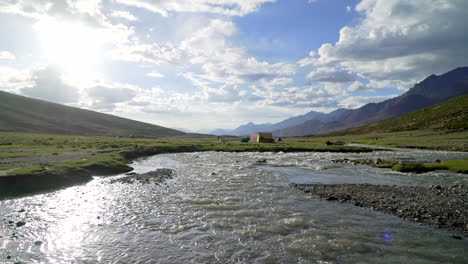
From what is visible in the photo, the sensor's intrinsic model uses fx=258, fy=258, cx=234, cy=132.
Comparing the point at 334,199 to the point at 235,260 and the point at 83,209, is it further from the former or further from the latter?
the point at 83,209

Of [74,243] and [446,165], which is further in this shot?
[446,165]

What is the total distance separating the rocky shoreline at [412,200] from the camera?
18.0 meters

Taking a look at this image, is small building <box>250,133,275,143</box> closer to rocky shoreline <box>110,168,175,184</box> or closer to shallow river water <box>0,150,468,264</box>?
rocky shoreline <box>110,168,175,184</box>

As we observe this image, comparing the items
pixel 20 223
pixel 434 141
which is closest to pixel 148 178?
pixel 20 223

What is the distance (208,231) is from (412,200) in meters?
18.0

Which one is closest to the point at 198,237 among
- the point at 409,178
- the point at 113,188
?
the point at 113,188

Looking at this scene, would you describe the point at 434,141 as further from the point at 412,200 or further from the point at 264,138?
the point at 412,200

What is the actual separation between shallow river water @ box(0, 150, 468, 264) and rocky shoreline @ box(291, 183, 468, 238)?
4.73 feet

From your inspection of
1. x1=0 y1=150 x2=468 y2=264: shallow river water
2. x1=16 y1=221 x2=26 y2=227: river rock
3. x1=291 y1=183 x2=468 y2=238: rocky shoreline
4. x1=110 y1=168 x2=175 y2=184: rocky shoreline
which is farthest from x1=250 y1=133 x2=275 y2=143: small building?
x1=16 y1=221 x2=26 y2=227: river rock

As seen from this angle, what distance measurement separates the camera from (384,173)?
124ft

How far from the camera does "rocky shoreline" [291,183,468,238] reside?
1800cm

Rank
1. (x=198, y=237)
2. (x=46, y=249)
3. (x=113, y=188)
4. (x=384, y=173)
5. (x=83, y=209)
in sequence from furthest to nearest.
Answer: (x=384, y=173)
(x=113, y=188)
(x=83, y=209)
(x=198, y=237)
(x=46, y=249)

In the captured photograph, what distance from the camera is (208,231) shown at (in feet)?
55.2

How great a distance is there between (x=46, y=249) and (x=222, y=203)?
12746 mm
